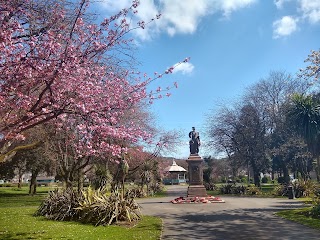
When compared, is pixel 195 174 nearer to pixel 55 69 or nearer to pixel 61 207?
pixel 61 207

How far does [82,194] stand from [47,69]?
7.70 meters

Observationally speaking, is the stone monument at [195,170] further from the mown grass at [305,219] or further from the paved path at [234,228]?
the mown grass at [305,219]

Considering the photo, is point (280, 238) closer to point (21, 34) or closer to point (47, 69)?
point (47, 69)

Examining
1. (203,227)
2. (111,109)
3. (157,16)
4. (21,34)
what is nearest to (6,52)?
(21,34)

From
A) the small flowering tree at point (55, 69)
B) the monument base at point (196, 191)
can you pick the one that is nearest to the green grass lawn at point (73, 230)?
the small flowering tree at point (55, 69)

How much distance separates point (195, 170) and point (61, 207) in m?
11.2

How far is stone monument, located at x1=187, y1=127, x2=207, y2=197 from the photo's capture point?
2145 cm

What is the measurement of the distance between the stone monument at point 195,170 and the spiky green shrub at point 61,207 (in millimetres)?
10172

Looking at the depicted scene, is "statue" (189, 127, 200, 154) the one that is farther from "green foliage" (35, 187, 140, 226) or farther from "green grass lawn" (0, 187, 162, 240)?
"green grass lawn" (0, 187, 162, 240)

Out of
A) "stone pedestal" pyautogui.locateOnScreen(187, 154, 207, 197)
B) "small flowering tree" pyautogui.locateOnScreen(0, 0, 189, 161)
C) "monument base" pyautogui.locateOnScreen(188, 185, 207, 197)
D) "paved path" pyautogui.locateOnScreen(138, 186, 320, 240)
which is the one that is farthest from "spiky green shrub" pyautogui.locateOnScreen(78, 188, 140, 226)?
"stone pedestal" pyautogui.locateOnScreen(187, 154, 207, 197)

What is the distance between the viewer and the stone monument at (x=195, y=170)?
70.4 ft

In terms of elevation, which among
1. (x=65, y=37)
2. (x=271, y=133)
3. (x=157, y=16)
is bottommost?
(x=65, y=37)

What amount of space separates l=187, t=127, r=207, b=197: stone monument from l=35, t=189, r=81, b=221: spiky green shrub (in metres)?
10.2

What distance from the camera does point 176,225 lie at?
1097cm
